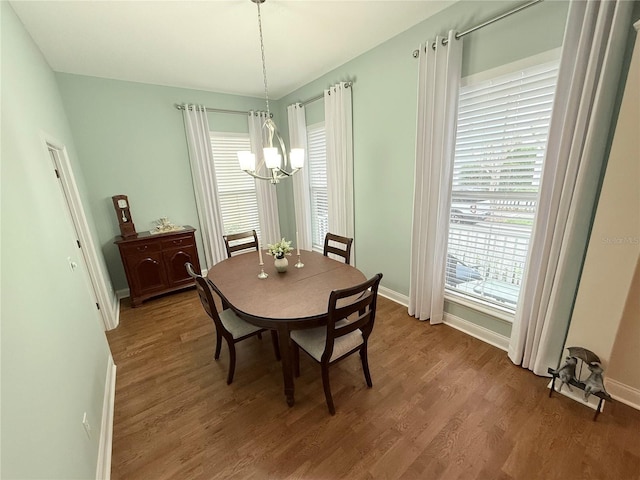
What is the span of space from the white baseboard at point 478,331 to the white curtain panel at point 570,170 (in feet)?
0.81

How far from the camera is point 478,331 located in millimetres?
2410

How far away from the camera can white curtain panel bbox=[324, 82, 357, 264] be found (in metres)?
3.14

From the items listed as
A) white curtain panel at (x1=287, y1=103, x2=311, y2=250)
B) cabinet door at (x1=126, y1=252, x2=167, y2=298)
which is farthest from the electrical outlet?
white curtain panel at (x1=287, y1=103, x2=311, y2=250)

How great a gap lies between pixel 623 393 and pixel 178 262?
4.37 m

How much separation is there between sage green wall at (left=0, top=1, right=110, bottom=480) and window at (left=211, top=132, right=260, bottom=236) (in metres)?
2.05

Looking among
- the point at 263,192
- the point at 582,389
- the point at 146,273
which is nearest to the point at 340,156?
the point at 263,192

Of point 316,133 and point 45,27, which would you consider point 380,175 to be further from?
point 45,27

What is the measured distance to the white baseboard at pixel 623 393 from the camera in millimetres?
1688

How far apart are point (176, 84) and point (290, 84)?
152 cm

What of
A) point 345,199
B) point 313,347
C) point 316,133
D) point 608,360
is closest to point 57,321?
point 313,347

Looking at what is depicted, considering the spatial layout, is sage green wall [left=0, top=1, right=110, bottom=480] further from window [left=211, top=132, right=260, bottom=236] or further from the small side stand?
the small side stand

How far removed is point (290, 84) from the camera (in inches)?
148

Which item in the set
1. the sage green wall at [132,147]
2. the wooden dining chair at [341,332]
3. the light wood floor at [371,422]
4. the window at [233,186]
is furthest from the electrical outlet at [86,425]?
the window at [233,186]

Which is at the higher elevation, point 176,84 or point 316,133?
point 176,84
